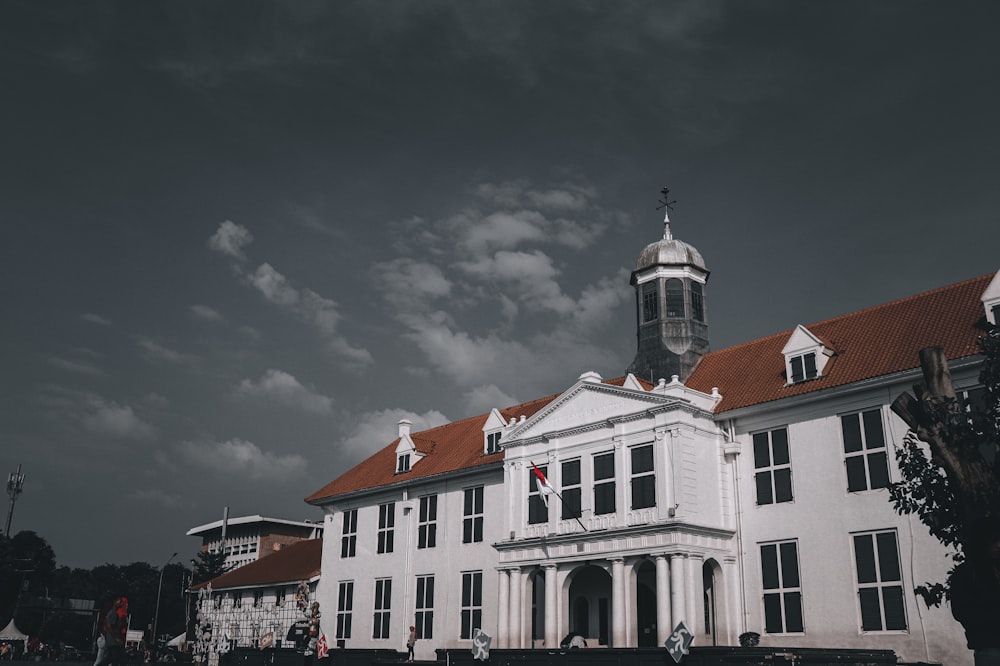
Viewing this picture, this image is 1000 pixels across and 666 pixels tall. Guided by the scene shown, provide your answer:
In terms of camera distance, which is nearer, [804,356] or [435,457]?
[804,356]

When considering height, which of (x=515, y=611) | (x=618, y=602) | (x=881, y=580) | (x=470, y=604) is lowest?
(x=515, y=611)

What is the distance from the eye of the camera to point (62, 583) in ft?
399

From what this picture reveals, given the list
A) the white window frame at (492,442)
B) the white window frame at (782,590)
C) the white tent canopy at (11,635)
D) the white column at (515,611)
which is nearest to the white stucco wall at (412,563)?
the white window frame at (492,442)

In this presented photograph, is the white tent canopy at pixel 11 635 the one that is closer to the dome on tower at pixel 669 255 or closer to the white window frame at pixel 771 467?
the dome on tower at pixel 669 255

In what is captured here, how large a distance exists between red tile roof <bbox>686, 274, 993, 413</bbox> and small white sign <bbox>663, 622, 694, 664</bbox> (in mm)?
10955

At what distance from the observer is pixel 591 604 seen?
1331 inches

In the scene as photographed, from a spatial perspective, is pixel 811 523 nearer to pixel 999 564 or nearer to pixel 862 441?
pixel 862 441

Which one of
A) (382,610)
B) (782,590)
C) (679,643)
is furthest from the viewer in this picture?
(382,610)

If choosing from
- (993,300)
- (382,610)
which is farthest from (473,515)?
(993,300)

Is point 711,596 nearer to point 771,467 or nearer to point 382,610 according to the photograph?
point 771,467

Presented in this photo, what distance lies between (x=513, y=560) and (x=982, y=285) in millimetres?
18579

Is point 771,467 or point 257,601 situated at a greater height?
point 771,467

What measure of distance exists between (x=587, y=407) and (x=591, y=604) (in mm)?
7649

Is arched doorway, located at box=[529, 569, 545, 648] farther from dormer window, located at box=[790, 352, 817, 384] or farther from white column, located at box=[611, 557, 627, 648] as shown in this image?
dormer window, located at box=[790, 352, 817, 384]
